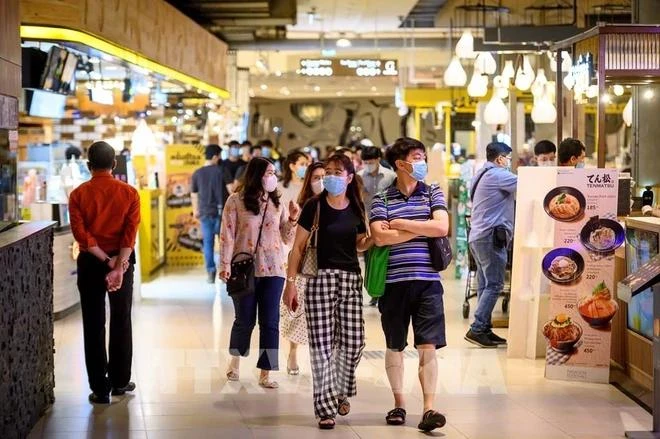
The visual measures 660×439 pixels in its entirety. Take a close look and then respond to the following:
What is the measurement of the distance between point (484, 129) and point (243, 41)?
21.7ft

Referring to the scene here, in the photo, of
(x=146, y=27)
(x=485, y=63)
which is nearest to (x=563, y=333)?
(x=485, y=63)

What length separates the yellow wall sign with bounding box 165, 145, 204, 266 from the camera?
16.5 metres

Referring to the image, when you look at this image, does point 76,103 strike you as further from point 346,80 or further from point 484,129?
point 346,80

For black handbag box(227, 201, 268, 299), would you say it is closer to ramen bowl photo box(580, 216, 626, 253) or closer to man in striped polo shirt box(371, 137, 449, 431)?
man in striped polo shirt box(371, 137, 449, 431)

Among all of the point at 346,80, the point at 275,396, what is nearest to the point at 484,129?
the point at 275,396

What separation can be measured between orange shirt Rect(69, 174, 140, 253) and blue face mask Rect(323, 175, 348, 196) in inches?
53.9

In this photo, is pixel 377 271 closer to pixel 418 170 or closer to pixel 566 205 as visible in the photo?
pixel 418 170

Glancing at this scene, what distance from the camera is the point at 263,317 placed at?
25.7 feet

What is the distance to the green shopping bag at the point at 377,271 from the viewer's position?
21.3 feet

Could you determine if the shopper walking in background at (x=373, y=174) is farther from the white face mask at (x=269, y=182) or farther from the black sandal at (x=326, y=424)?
the black sandal at (x=326, y=424)

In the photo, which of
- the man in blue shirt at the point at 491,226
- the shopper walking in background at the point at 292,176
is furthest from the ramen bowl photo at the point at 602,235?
the shopper walking in background at the point at 292,176

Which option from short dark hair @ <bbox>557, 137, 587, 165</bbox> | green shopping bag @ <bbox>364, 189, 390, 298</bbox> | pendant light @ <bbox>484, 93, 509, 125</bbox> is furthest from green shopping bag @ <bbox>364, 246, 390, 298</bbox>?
pendant light @ <bbox>484, 93, 509, 125</bbox>

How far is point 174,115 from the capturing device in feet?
70.8

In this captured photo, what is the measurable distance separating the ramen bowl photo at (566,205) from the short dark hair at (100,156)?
3.02 metres
